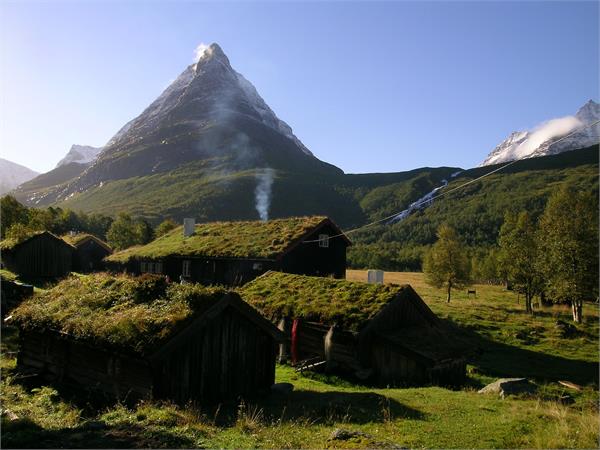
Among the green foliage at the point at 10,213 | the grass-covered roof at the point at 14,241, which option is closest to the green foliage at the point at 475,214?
the green foliage at the point at 10,213

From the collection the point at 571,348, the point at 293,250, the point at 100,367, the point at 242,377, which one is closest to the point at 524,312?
the point at 571,348

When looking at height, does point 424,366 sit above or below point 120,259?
below

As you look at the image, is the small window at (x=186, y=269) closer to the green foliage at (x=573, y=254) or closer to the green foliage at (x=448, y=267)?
the green foliage at (x=448, y=267)

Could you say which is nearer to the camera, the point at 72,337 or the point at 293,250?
the point at 72,337

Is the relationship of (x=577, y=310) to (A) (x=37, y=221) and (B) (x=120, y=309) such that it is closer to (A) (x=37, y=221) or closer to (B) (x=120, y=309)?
(B) (x=120, y=309)

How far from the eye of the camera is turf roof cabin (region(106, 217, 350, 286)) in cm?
3303

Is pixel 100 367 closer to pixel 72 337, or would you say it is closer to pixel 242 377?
pixel 72 337

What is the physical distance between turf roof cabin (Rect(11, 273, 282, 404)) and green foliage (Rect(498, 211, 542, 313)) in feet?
132

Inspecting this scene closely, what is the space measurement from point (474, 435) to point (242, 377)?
7.30 metres

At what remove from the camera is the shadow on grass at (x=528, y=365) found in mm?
24609

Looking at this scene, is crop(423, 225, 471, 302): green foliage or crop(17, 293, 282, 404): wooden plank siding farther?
crop(423, 225, 471, 302): green foliage

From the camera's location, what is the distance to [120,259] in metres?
44.1

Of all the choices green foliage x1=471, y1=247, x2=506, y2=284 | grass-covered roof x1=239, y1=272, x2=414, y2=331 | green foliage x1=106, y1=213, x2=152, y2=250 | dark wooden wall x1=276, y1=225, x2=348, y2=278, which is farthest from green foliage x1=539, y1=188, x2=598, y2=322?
green foliage x1=106, y1=213, x2=152, y2=250

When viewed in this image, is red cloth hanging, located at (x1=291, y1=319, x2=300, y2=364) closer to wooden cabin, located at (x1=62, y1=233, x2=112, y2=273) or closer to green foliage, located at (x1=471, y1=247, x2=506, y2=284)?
wooden cabin, located at (x1=62, y1=233, x2=112, y2=273)
